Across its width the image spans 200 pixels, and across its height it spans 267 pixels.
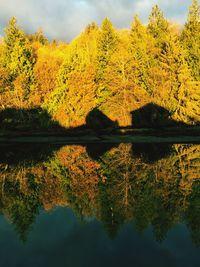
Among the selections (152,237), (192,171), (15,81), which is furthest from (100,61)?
(152,237)

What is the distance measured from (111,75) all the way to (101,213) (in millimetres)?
46780

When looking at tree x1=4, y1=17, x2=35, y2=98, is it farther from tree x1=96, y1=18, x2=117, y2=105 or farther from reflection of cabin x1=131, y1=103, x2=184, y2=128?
reflection of cabin x1=131, y1=103, x2=184, y2=128

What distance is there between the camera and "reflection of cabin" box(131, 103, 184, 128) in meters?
57.3

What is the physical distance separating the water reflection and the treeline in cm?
2853

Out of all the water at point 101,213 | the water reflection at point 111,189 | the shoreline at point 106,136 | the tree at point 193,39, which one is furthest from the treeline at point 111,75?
the water at point 101,213

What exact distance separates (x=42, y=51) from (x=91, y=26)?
94.3 feet

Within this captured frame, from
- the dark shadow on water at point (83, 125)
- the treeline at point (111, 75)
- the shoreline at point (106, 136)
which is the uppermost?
the treeline at point (111, 75)

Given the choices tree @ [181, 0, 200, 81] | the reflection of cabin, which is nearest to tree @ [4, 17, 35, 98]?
the reflection of cabin

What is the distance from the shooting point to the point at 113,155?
2983 cm

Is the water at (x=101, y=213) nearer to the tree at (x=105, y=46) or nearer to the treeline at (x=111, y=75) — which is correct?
the treeline at (x=111, y=75)

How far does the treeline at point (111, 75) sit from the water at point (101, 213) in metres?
31.8

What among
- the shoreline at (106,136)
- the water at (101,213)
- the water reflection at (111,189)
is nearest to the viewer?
the water at (101,213)

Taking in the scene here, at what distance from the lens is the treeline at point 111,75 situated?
189 feet

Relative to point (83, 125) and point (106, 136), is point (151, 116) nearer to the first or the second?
point (83, 125)
